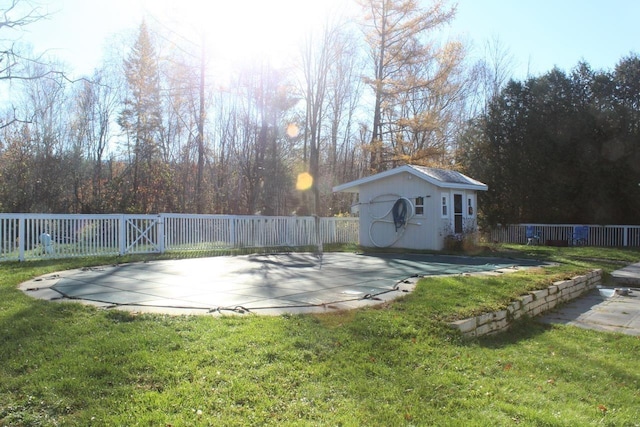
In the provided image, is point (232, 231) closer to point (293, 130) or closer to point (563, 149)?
point (293, 130)

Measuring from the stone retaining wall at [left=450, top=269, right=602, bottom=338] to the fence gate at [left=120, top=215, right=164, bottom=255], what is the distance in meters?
9.57

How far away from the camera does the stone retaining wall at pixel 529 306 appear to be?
4.80 metres

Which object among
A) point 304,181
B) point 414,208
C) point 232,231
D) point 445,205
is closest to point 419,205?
point 414,208

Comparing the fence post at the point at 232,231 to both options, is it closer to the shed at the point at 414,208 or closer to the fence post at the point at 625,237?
the shed at the point at 414,208

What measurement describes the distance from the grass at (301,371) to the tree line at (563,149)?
17.0 metres

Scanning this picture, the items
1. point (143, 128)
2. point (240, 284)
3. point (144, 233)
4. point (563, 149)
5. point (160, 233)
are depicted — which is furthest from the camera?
point (143, 128)

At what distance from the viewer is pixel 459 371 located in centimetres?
365

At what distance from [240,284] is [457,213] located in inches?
382

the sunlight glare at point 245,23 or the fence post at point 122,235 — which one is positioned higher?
the sunlight glare at point 245,23

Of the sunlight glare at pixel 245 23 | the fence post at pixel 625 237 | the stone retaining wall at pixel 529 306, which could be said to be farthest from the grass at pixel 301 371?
the fence post at pixel 625 237

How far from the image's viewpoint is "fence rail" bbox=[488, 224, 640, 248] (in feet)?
59.9

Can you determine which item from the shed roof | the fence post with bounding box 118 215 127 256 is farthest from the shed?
the fence post with bounding box 118 215 127 256

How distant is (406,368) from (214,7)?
55.7 ft

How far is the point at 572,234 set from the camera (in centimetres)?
1903
